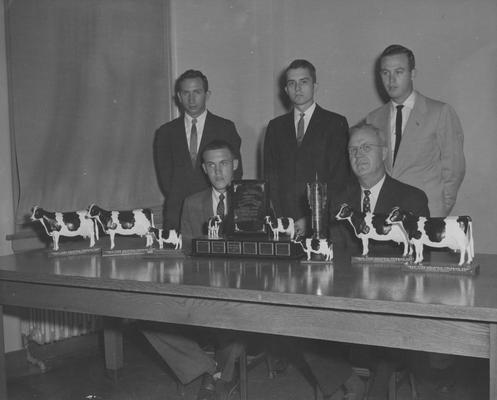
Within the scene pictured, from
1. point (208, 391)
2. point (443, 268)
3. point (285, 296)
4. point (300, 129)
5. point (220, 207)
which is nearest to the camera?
point (285, 296)

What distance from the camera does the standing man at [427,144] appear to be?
3.84m

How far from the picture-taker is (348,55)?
5242 mm

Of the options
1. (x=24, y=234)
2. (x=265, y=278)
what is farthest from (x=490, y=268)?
(x=24, y=234)

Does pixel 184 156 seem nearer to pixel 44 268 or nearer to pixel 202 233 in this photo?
pixel 202 233

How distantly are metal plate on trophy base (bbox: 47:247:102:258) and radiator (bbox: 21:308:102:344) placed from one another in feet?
3.48

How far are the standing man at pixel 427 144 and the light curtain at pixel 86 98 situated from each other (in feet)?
6.16

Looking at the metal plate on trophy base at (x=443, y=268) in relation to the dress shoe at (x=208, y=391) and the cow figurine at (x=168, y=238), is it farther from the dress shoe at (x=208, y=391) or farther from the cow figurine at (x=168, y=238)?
the dress shoe at (x=208, y=391)

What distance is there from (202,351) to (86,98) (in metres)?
1.96

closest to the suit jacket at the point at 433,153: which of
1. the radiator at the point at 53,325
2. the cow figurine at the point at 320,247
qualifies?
the cow figurine at the point at 320,247

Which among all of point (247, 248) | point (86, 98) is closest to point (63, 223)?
point (247, 248)

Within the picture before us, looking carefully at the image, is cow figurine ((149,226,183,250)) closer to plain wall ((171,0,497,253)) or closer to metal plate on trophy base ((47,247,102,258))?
metal plate on trophy base ((47,247,102,258))

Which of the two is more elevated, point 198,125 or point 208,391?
point 198,125

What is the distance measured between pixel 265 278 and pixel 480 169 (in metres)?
2.75

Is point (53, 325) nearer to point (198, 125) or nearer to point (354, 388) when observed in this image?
point (198, 125)
